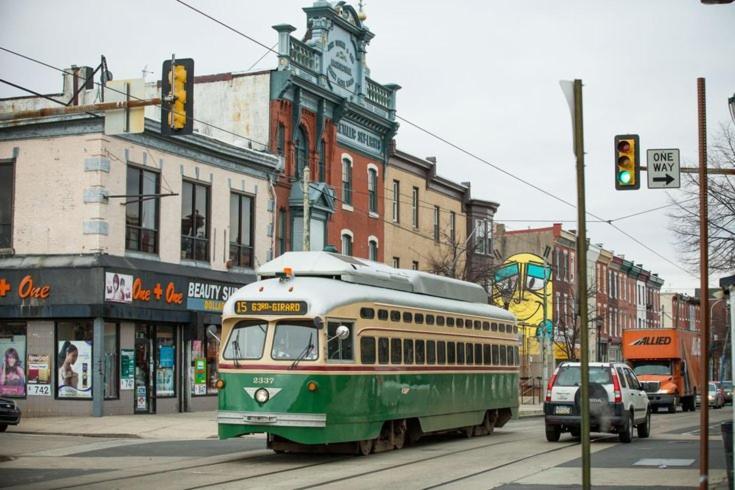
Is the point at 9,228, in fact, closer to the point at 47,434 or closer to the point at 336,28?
the point at 47,434

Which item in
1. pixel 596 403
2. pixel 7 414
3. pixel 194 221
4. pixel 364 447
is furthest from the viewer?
pixel 194 221

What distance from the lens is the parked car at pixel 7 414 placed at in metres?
25.1

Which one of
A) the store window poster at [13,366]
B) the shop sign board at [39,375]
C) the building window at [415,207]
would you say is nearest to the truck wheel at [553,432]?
the shop sign board at [39,375]

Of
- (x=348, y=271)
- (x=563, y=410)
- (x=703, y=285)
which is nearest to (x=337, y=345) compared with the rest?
(x=348, y=271)

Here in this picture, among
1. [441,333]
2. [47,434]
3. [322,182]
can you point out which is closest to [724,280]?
[441,333]

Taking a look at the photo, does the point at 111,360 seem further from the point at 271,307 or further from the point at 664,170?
the point at 664,170

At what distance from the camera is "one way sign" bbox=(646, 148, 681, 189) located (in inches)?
718

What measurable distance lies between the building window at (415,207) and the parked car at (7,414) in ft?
90.1

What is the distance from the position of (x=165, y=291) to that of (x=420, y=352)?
1186cm

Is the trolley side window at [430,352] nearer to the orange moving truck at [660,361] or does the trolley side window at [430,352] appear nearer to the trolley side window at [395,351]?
the trolley side window at [395,351]

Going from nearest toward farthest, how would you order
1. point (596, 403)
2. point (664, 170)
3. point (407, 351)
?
point (664, 170) < point (407, 351) < point (596, 403)

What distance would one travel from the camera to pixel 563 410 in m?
23.7

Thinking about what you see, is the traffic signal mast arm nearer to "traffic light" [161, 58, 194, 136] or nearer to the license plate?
"traffic light" [161, 58, 194, 136]

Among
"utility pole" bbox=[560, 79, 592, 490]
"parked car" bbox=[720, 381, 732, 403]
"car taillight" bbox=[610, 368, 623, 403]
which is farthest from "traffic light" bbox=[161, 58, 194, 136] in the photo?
"parked car" bbox=[720, 381, 732, 403]
